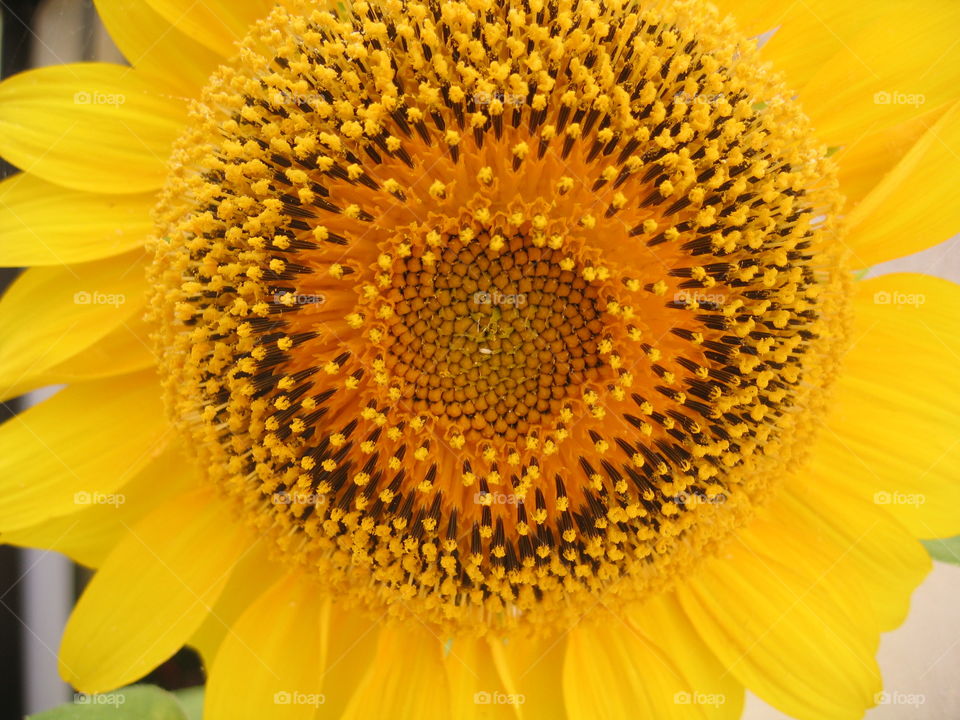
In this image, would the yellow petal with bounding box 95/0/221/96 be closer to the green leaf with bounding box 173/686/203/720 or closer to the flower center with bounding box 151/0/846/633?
the flower center with bounding box 151/0/846/633

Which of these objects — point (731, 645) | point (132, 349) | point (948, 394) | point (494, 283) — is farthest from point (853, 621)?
point (132, 349)

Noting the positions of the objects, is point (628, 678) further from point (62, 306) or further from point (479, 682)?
point (62, 306)

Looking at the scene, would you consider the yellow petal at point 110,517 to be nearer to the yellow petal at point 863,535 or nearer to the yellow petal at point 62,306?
the yellow petal at point 62,306

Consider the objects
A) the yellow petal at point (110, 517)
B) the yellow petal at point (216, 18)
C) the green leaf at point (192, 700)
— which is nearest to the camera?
the yellow petal at point (216, 18)

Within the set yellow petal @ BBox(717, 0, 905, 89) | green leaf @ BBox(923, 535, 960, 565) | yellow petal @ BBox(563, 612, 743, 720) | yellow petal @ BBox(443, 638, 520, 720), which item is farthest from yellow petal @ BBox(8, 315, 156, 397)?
green leaf @ BBox(923, 535, 960, 565)

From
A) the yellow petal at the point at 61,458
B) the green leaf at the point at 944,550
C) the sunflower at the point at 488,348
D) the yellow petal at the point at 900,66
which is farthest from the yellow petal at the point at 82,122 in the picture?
the green leaf at the point at 944,550

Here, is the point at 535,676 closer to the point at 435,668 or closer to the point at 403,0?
the point at 435,668
